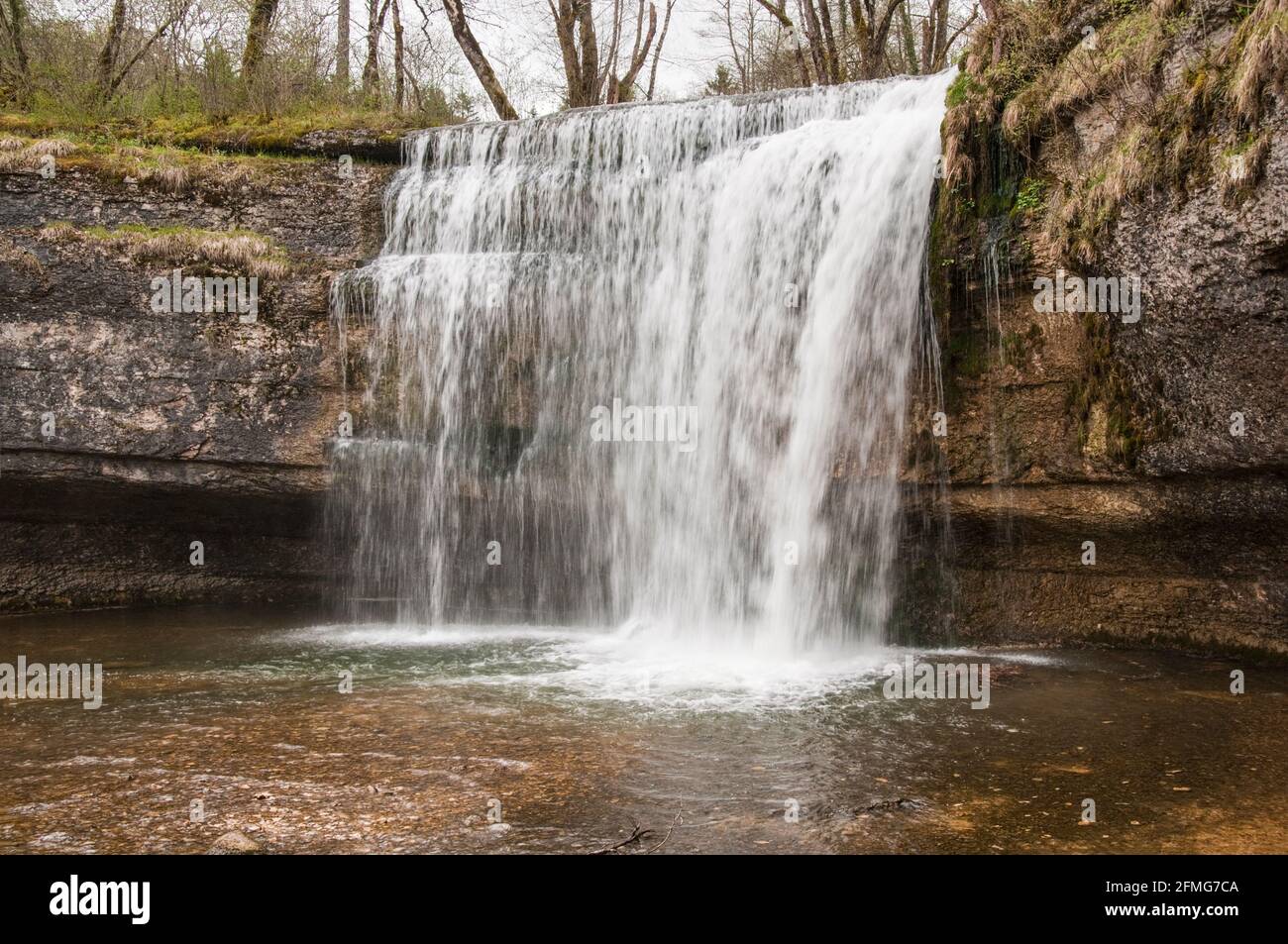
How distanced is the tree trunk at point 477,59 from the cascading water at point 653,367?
572cm

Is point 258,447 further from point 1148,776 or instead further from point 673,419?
point 1148,776

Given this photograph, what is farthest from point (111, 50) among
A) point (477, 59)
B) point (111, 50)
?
point (477, 59)

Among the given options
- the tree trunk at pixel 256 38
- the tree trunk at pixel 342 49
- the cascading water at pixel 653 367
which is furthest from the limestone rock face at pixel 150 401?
the tree trunk at pixel 342 49

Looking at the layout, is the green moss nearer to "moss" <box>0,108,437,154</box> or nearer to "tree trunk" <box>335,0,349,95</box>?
"moss" <box>0,108,437,154</box>

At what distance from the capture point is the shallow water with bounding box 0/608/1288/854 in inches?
167

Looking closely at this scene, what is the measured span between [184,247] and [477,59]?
27.0ft

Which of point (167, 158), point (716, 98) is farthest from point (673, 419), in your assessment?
point (167, 158)

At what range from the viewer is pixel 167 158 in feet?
38.5

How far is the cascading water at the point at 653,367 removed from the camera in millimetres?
8938

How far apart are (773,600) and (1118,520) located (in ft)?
9.52

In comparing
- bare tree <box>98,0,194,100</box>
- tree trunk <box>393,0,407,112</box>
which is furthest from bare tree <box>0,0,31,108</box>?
tree trunk <box>393,0,407,112</box>

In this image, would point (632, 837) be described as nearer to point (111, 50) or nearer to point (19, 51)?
point (19, 51)

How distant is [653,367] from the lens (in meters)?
9.99

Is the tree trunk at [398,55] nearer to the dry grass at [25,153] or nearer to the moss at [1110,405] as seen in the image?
the dry grass at [25,153]
